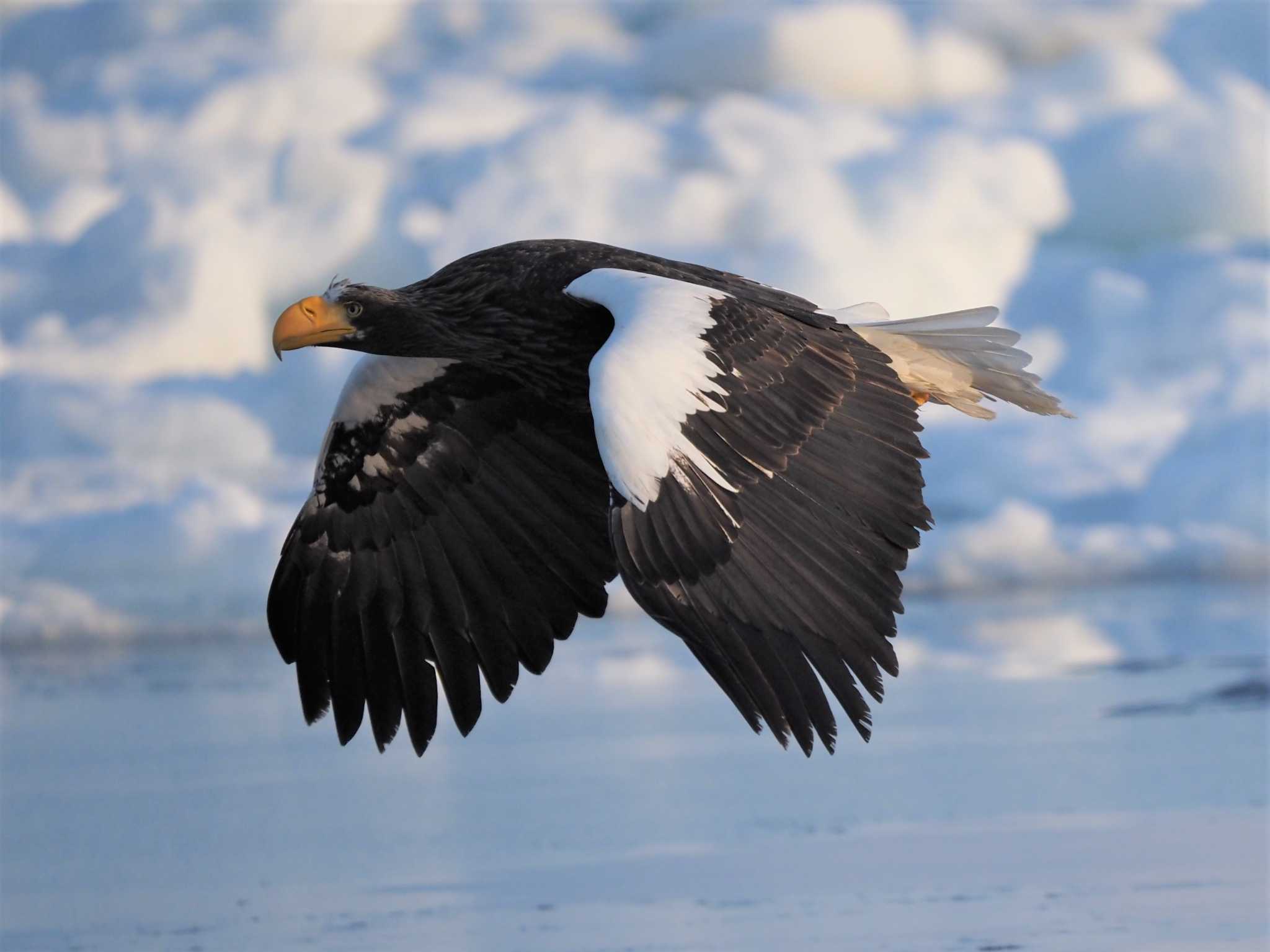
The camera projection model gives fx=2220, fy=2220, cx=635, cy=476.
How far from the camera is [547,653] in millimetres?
5117

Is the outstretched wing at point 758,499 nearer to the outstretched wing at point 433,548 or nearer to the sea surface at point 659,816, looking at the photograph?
the sea surface at point 659,816

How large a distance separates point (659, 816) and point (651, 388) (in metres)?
1.61

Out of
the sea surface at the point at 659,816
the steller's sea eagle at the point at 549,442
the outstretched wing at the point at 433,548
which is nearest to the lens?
the steller's sea eagle at the point at 549,442

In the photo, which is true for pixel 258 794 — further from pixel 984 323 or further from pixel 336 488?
pixel 984 323

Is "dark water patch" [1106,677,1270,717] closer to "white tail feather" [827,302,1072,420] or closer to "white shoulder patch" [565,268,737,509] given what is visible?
"white tail feather" [827,302,1072,420]

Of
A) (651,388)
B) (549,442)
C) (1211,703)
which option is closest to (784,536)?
(651,388)

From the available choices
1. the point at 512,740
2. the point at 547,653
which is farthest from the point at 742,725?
the point at 547,653

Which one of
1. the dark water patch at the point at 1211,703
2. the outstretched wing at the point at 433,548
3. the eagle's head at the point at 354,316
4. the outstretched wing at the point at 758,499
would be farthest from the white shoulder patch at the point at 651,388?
the dark water patch at the point at 1211,703

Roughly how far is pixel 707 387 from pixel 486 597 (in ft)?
3.80

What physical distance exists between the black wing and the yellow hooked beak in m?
0.96

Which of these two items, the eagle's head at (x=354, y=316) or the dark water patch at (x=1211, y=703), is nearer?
the eagle's head at (x=354, y=316)

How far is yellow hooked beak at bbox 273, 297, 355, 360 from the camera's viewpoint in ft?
15.6

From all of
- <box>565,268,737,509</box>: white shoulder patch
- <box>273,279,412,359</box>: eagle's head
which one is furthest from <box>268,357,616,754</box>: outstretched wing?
<box>565,268,737,509</box>: white shoulder patch

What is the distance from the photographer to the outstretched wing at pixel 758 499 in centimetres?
391
